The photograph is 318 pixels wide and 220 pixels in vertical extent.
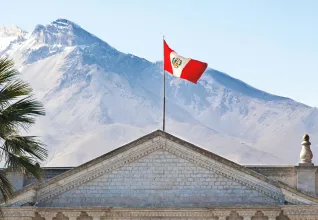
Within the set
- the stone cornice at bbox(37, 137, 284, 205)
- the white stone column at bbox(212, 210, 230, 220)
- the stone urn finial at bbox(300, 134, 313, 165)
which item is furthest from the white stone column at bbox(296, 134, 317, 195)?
the white stone column at bbox(212, 210, 230, 220)

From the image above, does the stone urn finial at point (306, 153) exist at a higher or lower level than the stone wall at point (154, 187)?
higher

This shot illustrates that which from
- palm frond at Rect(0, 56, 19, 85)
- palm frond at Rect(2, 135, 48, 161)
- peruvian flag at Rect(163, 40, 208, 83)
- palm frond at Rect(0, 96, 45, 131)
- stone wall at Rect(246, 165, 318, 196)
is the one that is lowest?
palm frond at Rect(2, 135, 48, 161)

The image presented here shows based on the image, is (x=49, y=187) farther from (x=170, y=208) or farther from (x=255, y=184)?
(x=255, y=184)

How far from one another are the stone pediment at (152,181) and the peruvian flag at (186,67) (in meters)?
3.42

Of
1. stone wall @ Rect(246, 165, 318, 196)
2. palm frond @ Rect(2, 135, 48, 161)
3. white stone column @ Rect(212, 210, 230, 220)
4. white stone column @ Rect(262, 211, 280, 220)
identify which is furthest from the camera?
stone wall @ Rect(246, 165, 318, 196)

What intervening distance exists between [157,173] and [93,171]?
2560mm

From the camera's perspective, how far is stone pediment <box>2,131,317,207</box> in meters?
42.5

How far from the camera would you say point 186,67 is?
45062 millimetres

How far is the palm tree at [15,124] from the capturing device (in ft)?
99.1

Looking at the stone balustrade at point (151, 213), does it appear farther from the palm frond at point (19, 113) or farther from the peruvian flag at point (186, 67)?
the palm frond at point (19, 113)

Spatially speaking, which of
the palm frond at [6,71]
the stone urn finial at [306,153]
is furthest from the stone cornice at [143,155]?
the palm frond at [6,71]

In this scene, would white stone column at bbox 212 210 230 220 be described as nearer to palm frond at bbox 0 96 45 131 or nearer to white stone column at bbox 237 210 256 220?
white stone column at bbox 237 210 256 220

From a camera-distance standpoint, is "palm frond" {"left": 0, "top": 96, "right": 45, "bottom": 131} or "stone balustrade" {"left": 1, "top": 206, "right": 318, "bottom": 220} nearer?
"palm frond" {"left": 0, "top": 96, "right": 45, "bottom": 131}

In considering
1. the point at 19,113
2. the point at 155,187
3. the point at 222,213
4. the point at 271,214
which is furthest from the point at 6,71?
the point at 271,214
